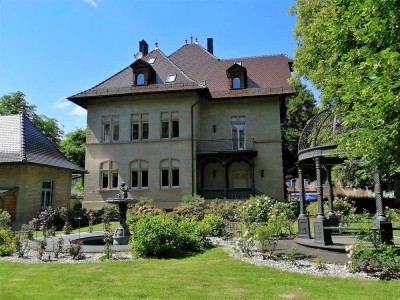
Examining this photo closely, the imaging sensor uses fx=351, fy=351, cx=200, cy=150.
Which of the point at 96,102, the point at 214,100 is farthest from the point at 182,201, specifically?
the point at 96,102

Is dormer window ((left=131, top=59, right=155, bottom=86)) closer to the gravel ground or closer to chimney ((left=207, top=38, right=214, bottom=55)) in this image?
chimney ((left=207, top=38, right=214, bottom=55))

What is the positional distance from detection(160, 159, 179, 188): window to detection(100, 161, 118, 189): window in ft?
12.5

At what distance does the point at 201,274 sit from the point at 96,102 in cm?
2335

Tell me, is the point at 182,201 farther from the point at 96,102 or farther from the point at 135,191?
the point at 96,102

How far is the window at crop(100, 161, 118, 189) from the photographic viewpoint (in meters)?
27.7

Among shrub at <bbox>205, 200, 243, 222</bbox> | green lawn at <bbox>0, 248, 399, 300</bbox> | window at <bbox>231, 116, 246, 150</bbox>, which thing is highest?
window at <bbox>231, 116, 246, 150</bbox>

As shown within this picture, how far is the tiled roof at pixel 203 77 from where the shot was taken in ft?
90.4

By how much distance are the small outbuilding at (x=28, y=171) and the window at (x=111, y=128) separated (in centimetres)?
386

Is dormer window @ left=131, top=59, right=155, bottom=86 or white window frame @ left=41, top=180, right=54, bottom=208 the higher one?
dormer window @ left=131, top=59, right=155, bottom=86

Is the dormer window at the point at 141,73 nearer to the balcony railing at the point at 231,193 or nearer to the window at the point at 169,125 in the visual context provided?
the window at the point at 169,125

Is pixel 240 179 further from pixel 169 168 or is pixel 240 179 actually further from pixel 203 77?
pixel 203 77

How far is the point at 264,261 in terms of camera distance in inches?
362

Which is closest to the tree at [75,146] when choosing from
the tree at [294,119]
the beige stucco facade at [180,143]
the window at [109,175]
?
the beige stucco facade at [180,143]

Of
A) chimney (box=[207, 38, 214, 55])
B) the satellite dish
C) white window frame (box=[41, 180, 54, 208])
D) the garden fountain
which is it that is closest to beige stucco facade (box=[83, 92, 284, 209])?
white window frame (box=[41, 180, 54, 208])
